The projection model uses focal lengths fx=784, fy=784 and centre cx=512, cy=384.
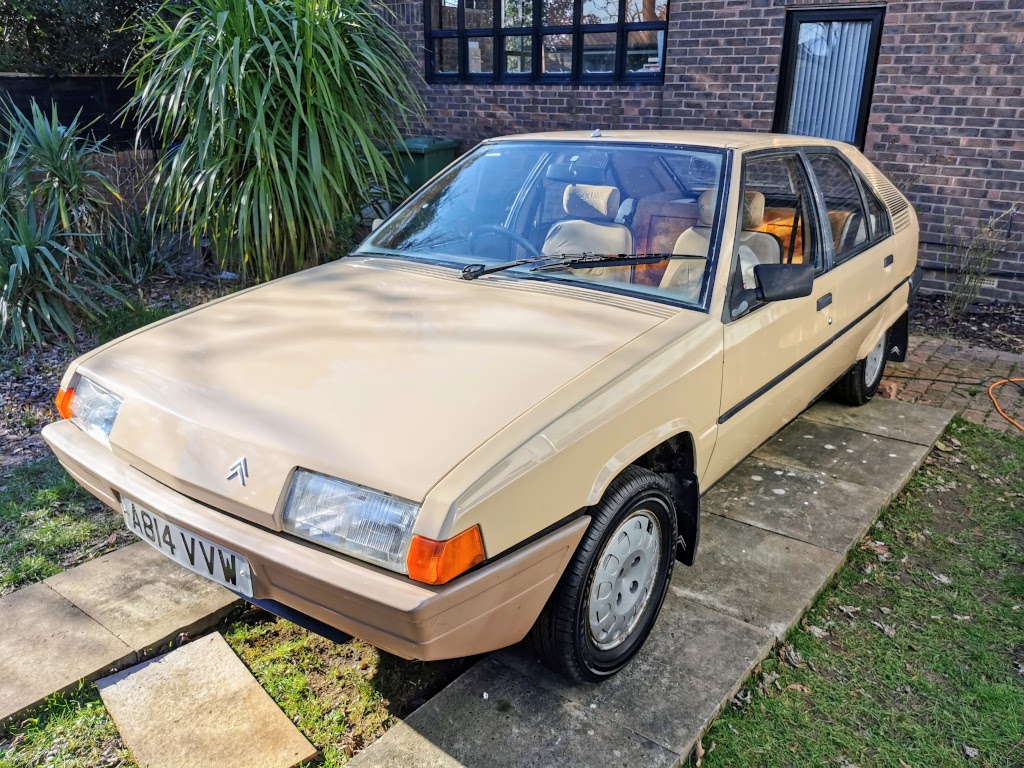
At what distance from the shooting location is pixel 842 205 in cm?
393

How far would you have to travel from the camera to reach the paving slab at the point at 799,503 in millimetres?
3348

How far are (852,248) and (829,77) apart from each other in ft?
13.9

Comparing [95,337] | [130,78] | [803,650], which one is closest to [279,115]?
[95,337]

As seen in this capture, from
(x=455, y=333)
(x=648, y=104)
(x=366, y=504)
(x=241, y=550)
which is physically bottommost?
(x=241, y=550)

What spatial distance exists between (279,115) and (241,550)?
4.26 meters

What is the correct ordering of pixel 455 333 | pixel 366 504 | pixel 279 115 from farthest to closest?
pixel 279 115, pixel 455 333, pixel 366 504

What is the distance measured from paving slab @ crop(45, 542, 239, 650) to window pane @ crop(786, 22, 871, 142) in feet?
22.8

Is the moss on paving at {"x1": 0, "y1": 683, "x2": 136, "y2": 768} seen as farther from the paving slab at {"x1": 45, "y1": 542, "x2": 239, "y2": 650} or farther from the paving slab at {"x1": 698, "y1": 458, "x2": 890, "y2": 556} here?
the paving slab at {"x1": 698, "y1": 458, "x2": 890, "y2": 556}

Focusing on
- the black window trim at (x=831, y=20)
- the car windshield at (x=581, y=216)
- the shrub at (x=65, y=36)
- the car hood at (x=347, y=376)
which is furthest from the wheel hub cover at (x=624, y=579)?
the shrub at (x=65, y=36)

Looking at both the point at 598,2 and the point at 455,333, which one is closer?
the point at 455,333

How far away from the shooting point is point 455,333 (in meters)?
2.55

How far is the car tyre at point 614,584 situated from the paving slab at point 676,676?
2.9 inches

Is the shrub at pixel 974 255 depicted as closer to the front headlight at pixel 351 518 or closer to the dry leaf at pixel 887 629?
the dry leaf at pixel 887 629

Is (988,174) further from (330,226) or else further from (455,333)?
(455,333)
